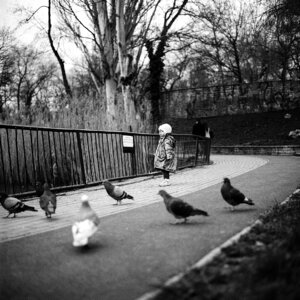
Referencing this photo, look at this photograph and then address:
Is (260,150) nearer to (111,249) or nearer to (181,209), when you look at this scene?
(181,209)

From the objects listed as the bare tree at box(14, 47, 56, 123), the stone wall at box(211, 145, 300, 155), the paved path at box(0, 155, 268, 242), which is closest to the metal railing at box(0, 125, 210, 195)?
the paved path at box(0, 155, 268, 242)

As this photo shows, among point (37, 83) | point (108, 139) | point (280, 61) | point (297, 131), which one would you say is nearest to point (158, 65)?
point (280, 61)

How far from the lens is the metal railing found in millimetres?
9680

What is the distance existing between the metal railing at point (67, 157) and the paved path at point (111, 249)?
259 cm

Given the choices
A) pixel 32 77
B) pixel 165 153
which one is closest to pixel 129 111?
pixel 165 153

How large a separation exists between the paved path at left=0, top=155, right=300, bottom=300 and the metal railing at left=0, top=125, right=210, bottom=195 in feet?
8.49

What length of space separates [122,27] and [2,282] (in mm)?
14612

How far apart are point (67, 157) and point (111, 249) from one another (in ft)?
22.9

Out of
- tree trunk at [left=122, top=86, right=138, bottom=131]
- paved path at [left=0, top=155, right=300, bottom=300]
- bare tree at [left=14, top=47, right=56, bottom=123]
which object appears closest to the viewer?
paved path at [left=0, top=155, right=300, bottom=300]

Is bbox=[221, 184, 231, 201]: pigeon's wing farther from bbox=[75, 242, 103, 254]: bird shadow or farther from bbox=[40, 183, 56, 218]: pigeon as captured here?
bbox=[40, 183, 56, 218]: pigeon

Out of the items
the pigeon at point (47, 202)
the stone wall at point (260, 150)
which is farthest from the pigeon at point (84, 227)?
the stone wall at point (260, 150)

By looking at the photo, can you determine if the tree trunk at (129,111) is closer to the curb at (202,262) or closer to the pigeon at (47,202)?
the pigeon at (47,202)

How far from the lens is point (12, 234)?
5.29 meters

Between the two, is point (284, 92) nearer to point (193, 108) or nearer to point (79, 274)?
point (193, 108)
